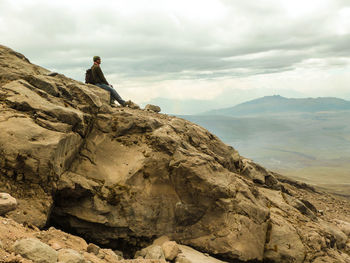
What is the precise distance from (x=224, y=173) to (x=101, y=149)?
10236 mm

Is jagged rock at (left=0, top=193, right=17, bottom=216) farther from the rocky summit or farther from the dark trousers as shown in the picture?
the dark trousers

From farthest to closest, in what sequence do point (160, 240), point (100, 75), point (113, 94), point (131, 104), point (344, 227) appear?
1. point (344, 227)
2. point (131, 104)
3. point (113, 94)
4. point (100, 75)
5. point (160, 240)

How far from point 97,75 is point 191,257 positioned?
1891cm

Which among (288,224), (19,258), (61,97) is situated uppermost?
(61,97)

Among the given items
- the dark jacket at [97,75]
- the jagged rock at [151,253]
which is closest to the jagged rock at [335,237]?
the jagged rock at [151,253]

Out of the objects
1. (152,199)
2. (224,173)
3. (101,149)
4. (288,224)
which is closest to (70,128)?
(101,149)

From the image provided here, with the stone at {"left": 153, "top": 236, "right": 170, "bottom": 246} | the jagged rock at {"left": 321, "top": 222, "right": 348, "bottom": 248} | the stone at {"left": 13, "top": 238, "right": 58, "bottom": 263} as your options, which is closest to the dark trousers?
the stone at {"left": 153, "top": 236, "right": 170, "bottom": 246}

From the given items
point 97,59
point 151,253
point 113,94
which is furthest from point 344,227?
point 97,59

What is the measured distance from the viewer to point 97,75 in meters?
30.1

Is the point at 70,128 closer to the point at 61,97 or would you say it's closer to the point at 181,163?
the point at 61,97

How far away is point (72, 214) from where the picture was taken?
67.2 ft

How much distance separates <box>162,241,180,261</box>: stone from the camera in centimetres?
1947

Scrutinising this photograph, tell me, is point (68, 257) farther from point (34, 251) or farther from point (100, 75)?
point (100, 75)

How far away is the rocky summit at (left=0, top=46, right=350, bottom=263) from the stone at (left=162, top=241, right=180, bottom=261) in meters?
0.35
